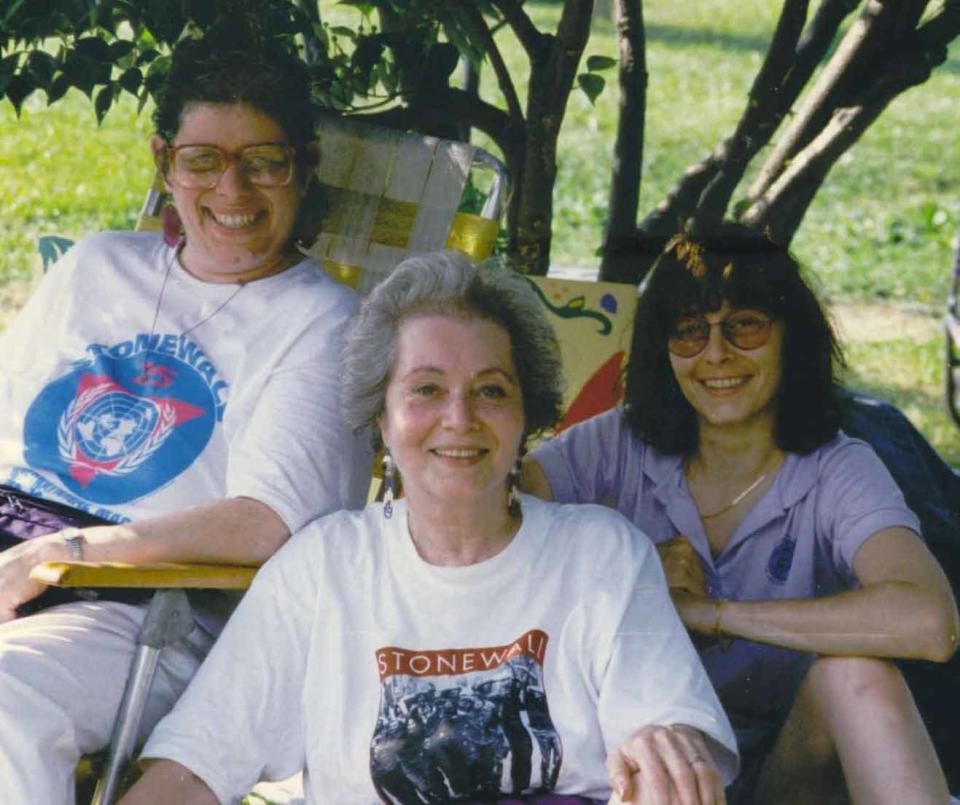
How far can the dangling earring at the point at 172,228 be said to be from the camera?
3.58 m

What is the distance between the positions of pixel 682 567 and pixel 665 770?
613 mm

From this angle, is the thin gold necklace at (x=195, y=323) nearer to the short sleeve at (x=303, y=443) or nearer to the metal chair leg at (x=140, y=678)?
the short sleeve at (x=303, y=443)

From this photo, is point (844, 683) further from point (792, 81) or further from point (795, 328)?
point (792, 81)

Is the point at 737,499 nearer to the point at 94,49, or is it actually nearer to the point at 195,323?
the point at 195,323

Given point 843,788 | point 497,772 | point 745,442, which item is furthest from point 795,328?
point 497,772

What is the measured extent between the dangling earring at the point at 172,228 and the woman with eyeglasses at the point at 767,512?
982 mm

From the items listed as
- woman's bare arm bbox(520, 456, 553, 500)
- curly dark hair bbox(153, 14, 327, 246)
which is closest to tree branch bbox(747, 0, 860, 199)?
curly dark hair bbox(153, 14, 327, 246)

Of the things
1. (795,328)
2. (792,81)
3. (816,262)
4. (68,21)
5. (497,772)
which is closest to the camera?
(497,772)

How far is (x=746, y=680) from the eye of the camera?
297 cm

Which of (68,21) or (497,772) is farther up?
(68,21)

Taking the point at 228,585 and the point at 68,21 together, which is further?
the point at 68,21

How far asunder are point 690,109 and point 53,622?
11900 millimetres

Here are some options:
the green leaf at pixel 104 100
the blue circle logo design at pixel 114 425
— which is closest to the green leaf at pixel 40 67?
the green leaf at pixel 104 100

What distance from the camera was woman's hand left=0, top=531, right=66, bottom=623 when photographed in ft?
9.65
